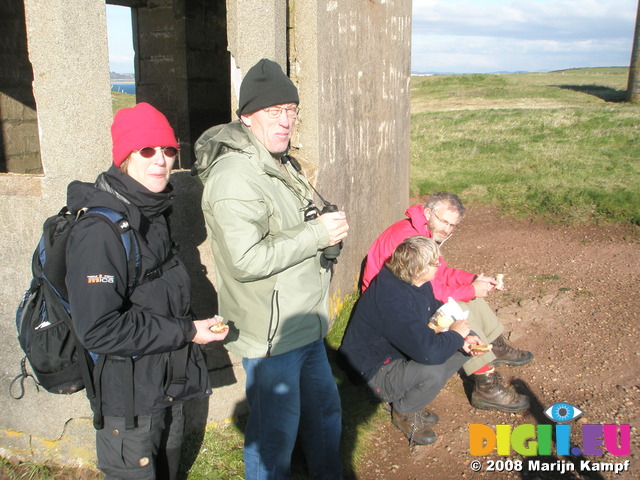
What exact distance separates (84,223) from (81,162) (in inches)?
33.9

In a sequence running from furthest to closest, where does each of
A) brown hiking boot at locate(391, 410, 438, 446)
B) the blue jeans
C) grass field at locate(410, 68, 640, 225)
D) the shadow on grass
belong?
the shadow on grass, grass field at locate(410, 68, 640, 225), brown hiking boot at locate(391, 410, 438, 446), the blue jeans

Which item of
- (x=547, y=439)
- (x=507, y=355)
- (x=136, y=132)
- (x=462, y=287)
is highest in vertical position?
(x=136, y=132)

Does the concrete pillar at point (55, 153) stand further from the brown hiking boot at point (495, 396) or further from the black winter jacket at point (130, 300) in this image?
the brown hiking boot at point (495, 396)

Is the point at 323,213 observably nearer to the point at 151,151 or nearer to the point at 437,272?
the point at 151,151

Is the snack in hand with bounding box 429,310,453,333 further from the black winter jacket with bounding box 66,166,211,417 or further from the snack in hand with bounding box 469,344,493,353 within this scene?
the black winter jacket with bounding box 66,166,211,417

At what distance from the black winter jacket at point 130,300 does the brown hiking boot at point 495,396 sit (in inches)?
83.7

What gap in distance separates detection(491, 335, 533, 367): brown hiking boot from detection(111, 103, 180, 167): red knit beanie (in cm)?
314

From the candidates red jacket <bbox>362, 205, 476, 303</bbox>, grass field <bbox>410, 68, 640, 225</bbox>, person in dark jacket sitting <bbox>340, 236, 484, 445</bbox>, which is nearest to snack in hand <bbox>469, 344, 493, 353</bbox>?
person in dark jacket sitting <bbox>340, 236, 484, 445</bbox>

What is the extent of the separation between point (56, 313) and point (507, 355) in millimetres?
3340

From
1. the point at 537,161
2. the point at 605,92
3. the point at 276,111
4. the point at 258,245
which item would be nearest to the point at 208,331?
the point at 258,245

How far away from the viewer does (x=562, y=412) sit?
3812mm

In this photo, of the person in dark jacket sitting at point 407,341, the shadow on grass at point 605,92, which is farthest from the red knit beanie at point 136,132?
the shadow on grass at point 605,92

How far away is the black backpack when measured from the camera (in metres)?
2.10

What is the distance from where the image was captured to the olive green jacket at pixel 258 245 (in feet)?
7.42
